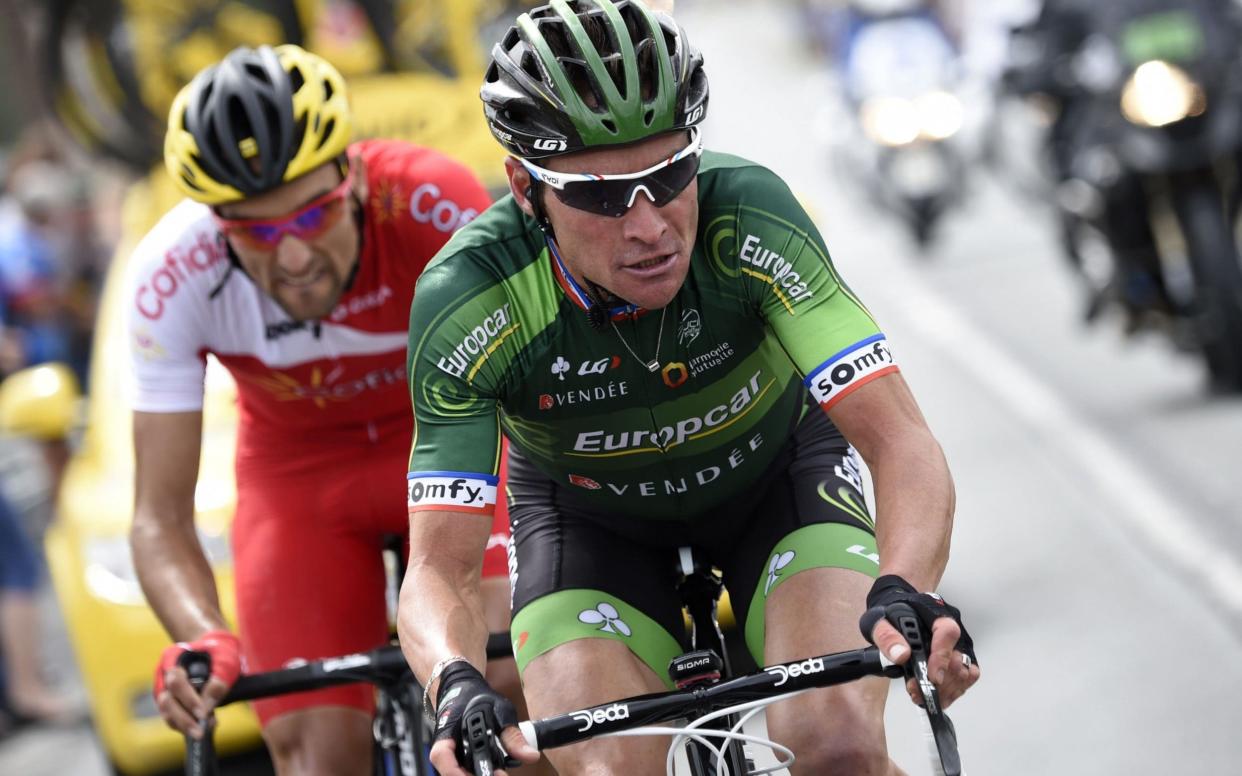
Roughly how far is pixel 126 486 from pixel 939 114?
1132 cm

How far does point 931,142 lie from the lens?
651 inches

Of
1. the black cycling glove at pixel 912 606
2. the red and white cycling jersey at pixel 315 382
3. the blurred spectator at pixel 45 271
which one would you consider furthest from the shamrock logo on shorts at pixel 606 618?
→ the blurred spectator at pixel 45 271

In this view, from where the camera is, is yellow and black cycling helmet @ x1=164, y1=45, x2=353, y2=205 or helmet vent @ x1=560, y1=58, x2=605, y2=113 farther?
yellow and black cycling helmet @ x1=164, y1=45, x2=353, y2=205

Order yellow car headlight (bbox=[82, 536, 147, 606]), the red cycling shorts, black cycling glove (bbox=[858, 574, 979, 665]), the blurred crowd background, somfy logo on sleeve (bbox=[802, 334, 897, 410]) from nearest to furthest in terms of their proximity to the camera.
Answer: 1. black cycling glove (bbox=[858, 574, 979, 665])
2. somfy logo on sleeve (bbox=[802, 334, 897, 410])
3. the red cycling shorts
4. yellow car headlight (bbox=[82, 536, 147, 606])
5. the blurred crowd background

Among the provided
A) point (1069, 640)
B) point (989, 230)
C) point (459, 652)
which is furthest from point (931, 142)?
point (459, 652)

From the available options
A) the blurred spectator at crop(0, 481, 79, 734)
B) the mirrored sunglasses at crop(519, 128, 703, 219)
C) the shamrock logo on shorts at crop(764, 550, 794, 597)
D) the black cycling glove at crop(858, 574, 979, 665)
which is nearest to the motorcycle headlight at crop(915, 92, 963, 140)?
the blurred spectator at crop(0, 481, 79, 734)

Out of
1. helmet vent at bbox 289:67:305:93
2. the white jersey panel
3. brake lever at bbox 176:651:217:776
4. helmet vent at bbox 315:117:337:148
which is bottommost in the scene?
brake lever at bbox 176:651:217:776

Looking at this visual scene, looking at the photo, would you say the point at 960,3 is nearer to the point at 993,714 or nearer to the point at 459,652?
the point at 993,714

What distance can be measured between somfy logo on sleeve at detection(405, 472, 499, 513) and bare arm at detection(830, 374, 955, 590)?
73 cm

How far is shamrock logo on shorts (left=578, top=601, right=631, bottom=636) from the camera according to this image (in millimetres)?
4074

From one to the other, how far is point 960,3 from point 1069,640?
19.7 metres

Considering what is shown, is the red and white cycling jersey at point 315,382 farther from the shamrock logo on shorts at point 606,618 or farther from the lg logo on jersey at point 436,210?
the shamrock logo on shorts at point 606,618

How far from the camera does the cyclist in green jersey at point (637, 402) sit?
146 inches

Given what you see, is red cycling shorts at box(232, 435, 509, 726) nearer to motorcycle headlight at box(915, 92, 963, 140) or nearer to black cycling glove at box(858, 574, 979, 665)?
black cycling glove at box(858, 574, 979, 665)
